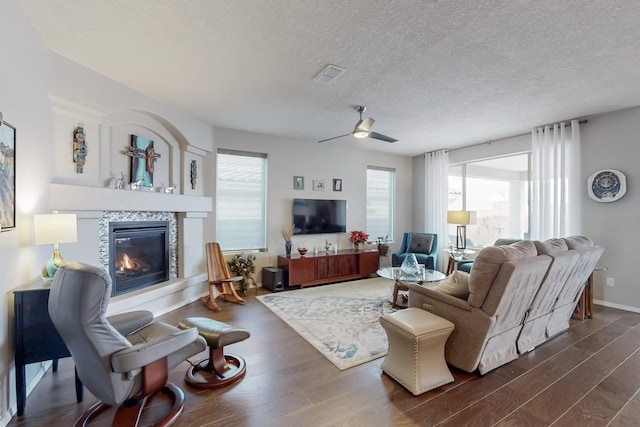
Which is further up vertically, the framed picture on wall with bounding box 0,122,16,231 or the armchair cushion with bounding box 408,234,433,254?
the framed picture on wall with bounding box 0,122,16,231

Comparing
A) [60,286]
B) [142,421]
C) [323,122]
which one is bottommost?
Answer: [142,421]

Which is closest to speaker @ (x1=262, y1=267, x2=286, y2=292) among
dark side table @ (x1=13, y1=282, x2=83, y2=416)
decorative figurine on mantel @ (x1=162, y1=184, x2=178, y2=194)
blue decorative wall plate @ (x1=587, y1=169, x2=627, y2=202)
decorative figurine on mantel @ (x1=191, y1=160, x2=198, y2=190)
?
decorative figurine on mantel @ (x1=191, y1=160, x2=198, y2=190)

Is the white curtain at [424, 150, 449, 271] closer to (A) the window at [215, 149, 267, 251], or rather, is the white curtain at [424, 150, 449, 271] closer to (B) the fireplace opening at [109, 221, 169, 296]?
(A) the window at [215, 149, 267, 251]

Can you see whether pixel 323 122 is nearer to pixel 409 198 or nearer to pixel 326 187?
pixel 326 187

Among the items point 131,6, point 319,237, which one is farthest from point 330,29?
point 319,237

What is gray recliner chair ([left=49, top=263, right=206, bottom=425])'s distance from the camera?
60.7 inches

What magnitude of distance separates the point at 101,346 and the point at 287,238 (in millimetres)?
3801

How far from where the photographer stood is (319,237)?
19.2ft

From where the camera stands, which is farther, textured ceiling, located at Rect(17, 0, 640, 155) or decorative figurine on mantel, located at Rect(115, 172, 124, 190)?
decorative figurine on mantel, located at Rect(115, 172, 124, 190)

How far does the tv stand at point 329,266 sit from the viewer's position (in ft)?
16.5

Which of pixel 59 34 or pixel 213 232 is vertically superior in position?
pixel 59 34

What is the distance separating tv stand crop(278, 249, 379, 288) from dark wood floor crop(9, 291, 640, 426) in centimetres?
218

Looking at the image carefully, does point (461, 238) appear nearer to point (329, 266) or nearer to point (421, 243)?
point (421, 243)

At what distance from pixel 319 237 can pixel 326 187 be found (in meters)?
1.02
